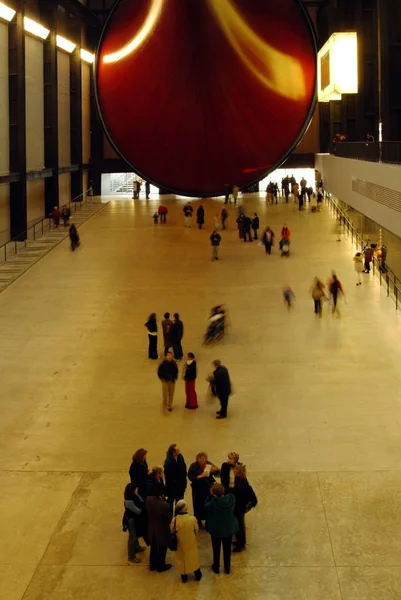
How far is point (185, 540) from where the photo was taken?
6570 mm

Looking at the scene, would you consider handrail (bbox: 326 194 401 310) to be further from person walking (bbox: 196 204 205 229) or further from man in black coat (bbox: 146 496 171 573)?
man in black coat (bbox: 146 496 171 573)

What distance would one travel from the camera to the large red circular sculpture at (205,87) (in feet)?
6.40

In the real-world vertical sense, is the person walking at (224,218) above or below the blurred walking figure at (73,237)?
above

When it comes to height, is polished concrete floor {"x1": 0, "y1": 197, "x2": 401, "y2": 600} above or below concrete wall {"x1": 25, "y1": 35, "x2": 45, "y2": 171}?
below

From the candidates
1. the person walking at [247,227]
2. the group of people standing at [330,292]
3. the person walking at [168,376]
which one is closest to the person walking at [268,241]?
the person walking at [247,227]

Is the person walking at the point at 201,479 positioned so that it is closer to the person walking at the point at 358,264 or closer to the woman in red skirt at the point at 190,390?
the woman in red skirt at the point at 190,390

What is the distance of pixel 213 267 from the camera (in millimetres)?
22516

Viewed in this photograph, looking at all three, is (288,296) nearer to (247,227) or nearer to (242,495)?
(247,227)

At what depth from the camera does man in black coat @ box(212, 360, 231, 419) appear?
10.9 meters

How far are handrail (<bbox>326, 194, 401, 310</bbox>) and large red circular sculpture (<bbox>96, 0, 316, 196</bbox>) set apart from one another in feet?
51.4

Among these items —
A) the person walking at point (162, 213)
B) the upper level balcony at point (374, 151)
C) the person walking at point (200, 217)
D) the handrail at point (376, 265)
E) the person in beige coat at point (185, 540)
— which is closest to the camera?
the person in beige coat at point (185, 540)

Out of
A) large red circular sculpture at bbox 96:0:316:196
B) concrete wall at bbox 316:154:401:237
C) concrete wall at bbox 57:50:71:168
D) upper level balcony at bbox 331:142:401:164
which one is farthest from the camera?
concrete wall at bbox 57:50:71:168

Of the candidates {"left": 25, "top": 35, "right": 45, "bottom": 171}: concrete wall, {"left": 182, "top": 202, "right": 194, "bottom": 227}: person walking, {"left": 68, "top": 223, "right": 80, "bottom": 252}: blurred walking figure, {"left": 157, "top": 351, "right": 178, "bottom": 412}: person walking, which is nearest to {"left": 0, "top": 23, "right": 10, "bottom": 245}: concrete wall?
{"left": 25, "top": 35, "right": 45, "bottom": 171}: concrete wall

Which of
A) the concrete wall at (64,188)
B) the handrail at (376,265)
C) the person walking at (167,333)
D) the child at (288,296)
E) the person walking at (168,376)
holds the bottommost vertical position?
the person walking at (168,376)
